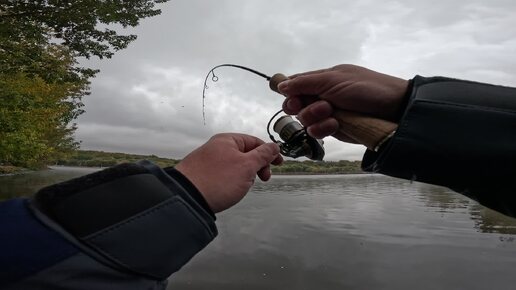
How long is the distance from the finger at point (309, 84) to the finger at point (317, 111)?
0.23ft

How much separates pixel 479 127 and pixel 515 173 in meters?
0.21

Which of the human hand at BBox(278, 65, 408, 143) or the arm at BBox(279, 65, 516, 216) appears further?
the human hand at BBox(278, 65, 408, 143)

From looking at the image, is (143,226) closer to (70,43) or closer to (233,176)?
(233,176)

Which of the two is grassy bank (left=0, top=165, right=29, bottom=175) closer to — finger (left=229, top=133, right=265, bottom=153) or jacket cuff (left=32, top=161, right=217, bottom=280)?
finger (left=229, top=133, right=265, bottom=153)

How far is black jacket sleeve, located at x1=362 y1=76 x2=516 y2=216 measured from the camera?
1.40m

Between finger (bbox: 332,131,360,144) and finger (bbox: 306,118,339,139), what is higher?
finger (bbox: 306,118,339,139)

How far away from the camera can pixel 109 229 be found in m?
1.14

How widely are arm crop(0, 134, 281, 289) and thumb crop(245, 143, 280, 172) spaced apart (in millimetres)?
391

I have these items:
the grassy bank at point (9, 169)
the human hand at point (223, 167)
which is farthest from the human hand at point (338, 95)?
the grassy bank at point (9, 169)

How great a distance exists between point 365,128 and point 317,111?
33 cm

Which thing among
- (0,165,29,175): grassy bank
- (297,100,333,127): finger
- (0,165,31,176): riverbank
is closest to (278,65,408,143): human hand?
(297,100,333,127): finger

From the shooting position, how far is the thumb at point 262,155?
1.86 m

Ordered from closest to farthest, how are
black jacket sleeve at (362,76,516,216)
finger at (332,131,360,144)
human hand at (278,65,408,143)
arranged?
1. black jacket sleeve at (362,76,516,216)
2. human hand at (278,65,408,143)
3. finger at (332,131,360,144)

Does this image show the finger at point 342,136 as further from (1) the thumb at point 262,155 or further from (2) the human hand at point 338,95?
(1) the thumb at point 262,155
